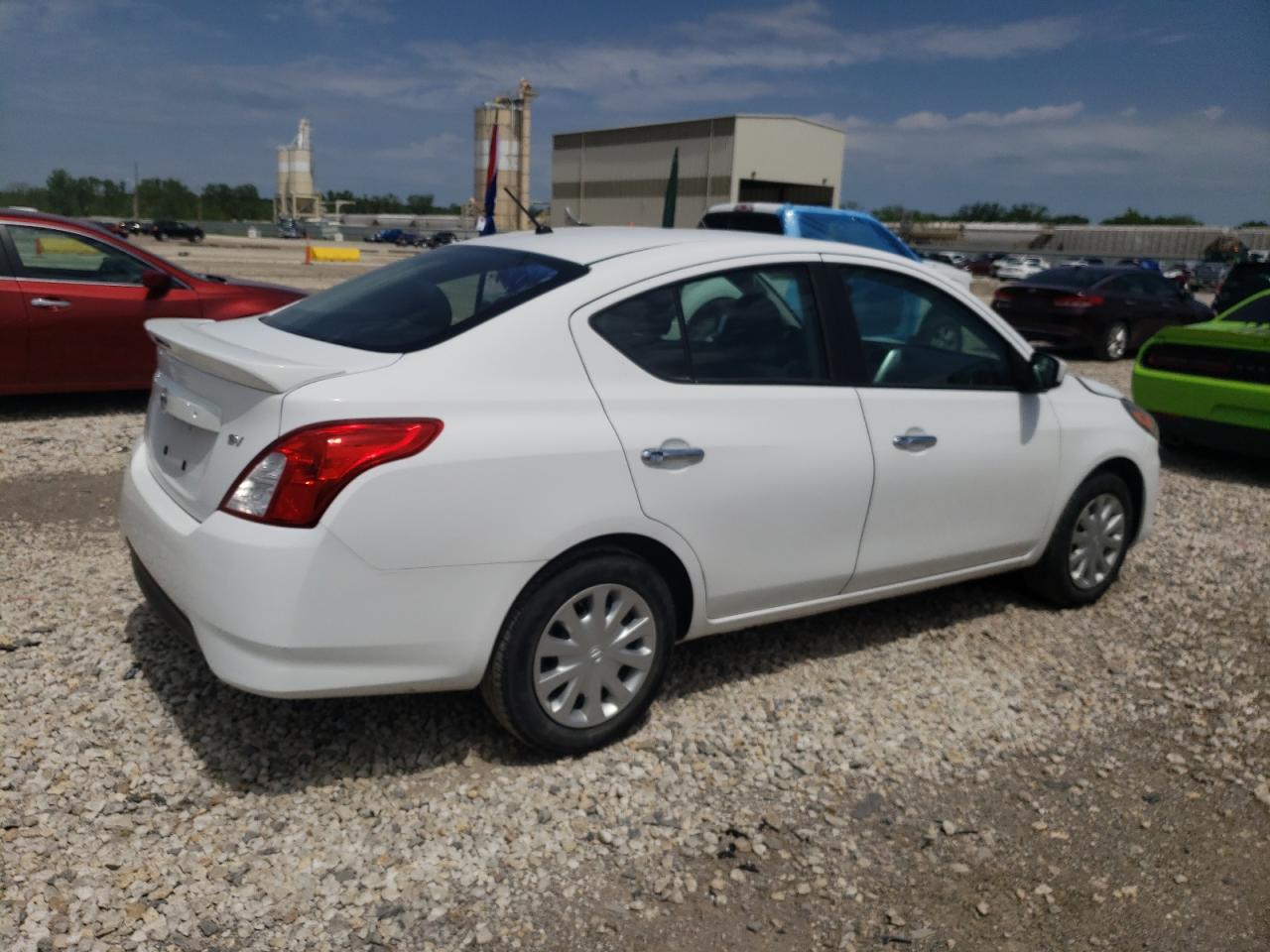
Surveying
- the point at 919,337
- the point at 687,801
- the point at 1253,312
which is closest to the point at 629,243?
the point at 919,337

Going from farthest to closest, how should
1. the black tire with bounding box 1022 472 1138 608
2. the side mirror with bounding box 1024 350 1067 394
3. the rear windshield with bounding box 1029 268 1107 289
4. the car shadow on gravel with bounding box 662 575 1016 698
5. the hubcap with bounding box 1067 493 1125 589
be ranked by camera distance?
1. the rear windshield with bounding box 1029 268 1107 289
2. the hubcap with bounding box 1067 493 1125 589
3. the black tire with bounding box 1022 472 1138 608
4. the side mirror with bounding box 1024 350 1067 394
5. the car shadow on gravel with bounding box 662 575 1016 698

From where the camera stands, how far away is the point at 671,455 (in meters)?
3.32

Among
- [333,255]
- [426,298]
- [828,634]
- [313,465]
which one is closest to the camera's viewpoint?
[313,465]

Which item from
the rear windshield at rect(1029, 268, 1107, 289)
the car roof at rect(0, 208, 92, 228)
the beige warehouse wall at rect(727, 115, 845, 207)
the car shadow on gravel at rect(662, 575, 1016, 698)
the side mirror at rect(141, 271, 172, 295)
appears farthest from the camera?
the beige warehouse wall at rect(727, 115, 845, 207)

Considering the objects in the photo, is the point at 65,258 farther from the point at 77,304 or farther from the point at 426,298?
the point at 426,298

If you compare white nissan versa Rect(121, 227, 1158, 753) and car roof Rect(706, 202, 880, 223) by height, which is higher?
car roof Rect(706, 202, 880, 223)

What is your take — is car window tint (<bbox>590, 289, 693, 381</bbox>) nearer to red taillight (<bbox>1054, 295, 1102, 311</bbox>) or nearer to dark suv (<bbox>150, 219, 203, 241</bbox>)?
red taillight (<bbox>1054, 295, 1102, 311</bbox>)

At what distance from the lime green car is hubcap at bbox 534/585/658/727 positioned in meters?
6.29

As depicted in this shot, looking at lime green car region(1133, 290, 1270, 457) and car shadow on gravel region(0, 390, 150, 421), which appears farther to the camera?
car shadow on gravel region(0, 390, 150, 421)

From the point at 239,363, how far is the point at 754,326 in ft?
5.67

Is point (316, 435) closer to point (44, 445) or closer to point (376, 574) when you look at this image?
point (376, 574)

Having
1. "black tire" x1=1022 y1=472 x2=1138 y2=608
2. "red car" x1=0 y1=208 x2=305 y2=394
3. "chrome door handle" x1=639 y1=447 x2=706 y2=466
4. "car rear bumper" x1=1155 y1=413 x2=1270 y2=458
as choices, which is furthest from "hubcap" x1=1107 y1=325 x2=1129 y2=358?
"chrome door handle" x1=639 y1=447 x2=706 y2=466

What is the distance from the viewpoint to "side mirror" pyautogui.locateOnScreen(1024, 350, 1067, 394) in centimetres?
445

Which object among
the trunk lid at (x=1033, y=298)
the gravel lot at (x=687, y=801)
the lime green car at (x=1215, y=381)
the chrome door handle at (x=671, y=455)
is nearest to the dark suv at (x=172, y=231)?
the trunk lid at (x=1033, y=298)
